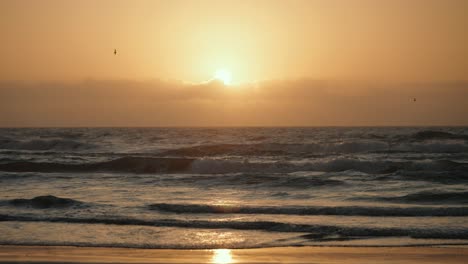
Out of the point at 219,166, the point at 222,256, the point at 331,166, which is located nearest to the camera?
the point at 222,256

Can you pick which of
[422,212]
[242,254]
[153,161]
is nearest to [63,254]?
[242,254]

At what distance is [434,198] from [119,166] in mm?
18561

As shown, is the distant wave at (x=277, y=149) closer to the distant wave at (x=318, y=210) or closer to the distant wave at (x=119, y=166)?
the distant wave at (x=119, y=166)

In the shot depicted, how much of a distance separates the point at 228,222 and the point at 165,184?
9.37 m

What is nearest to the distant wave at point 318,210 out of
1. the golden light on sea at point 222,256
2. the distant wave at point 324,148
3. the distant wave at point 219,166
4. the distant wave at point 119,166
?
the golden light on sea at point 222,256

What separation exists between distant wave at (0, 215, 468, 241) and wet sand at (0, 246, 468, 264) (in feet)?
4.21

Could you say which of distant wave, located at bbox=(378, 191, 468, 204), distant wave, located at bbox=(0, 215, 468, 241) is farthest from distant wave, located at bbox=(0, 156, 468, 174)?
distant wave, located at bbox=(0, 215, 468, 241)

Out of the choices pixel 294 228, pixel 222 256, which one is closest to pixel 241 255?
pixel 222 256

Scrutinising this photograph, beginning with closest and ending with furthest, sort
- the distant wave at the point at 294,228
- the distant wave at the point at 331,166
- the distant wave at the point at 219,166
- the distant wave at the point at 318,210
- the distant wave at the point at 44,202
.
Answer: the distant wave at the point at 294,228 < the distant wave at the point at 318,210 < the distant wave at the point at 44,202 < the distant wave at the point at 331,166 < the distant wave at the point at 219,166

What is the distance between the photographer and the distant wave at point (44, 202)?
15789mm

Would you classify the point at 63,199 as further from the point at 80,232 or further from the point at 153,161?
the point at 153,161

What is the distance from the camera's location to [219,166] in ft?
101

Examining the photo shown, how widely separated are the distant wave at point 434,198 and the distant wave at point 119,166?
589 inches

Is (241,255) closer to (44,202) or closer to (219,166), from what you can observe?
(44,202)
